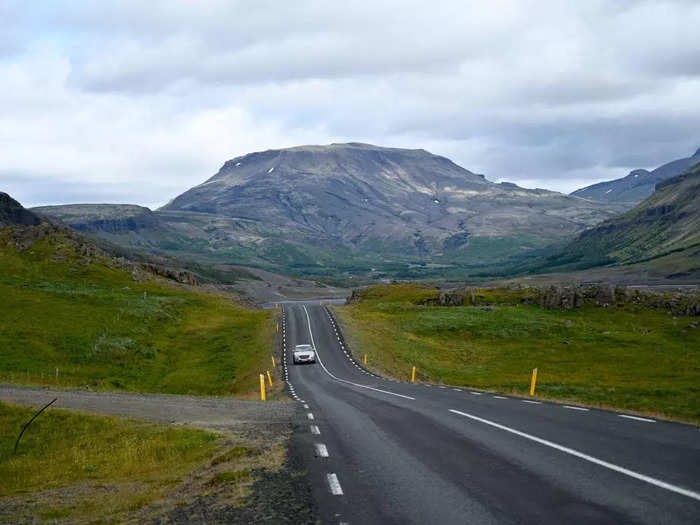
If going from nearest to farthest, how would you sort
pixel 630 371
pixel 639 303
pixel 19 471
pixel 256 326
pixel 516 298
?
pixel 19 471, pixel 630 371, pixel 256 326, pixel 639 303, pixel 516 298

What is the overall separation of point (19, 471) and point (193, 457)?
5.45m

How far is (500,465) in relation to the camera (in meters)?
12.8

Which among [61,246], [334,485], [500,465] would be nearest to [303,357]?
[500,465]

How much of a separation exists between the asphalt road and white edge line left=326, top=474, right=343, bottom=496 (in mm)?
22

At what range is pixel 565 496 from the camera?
10328 mm

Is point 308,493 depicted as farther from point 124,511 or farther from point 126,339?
point 126,339

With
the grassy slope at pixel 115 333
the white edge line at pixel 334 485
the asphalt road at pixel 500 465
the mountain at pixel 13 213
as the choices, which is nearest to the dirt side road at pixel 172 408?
Answer: the asphalt road at pixel 500 465

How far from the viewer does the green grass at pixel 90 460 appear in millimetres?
12445

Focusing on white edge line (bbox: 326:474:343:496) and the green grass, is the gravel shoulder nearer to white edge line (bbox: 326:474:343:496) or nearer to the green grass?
the green grass

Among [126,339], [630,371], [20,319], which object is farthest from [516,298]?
[20,319]

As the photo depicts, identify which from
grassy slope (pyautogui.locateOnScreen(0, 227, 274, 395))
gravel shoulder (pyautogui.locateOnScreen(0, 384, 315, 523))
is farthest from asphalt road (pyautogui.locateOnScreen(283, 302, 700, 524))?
grassy slope (pyautogui.locateOnScreen(0, 227, 274, 395))

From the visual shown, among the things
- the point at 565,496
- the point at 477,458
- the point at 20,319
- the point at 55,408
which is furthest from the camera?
the point at 20,319

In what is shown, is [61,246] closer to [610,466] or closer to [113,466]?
[113,466]

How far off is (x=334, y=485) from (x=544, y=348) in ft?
195
